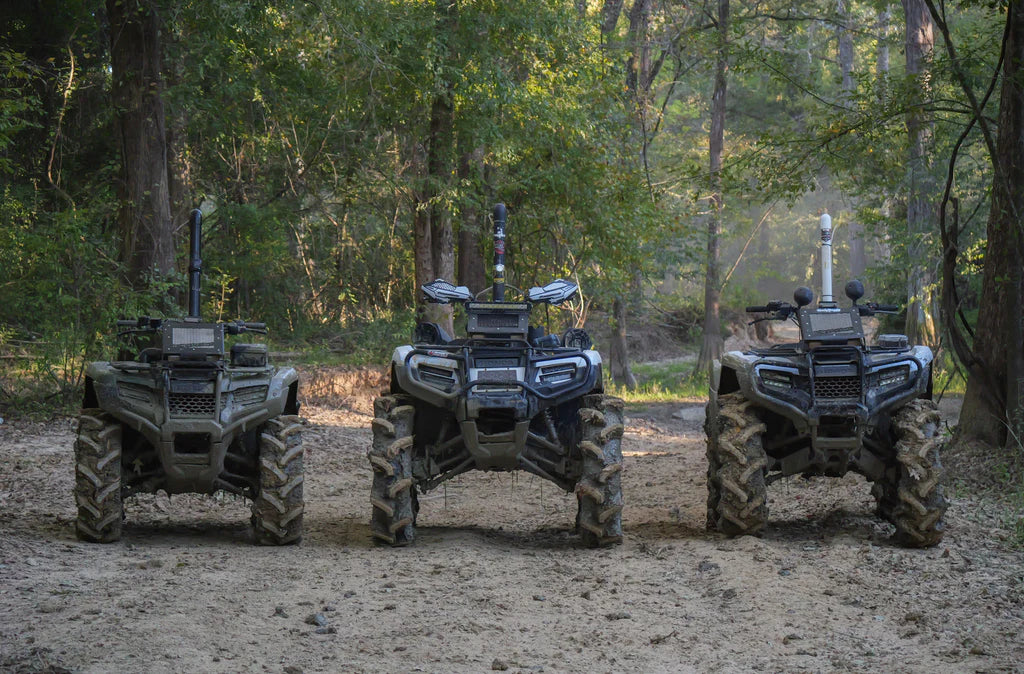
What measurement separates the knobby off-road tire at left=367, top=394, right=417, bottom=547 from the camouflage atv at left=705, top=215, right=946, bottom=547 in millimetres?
2210

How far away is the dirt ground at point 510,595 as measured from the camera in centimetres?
557

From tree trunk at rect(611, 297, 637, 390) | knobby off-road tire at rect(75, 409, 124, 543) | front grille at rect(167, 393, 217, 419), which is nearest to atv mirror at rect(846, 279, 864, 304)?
front grille at rect(167, 393, 217, 419)

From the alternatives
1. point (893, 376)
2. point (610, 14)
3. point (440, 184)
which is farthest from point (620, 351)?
point (893, 376)

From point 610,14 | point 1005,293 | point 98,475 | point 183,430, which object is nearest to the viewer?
point 183,430

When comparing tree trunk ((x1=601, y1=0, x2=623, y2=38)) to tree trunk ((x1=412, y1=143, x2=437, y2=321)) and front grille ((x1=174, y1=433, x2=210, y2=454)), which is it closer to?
tree trunk ((x1=412, y1=143, x2=437, y2=321))

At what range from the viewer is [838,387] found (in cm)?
815

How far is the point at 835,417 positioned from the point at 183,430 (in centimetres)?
448

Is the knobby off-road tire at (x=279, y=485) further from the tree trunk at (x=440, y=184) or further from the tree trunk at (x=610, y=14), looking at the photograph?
the tree trunk at (x=610, y=14)

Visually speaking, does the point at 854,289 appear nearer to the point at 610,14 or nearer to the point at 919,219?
the point at 919,219

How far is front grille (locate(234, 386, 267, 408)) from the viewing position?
26.7 ft

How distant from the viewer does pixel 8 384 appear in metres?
15.3

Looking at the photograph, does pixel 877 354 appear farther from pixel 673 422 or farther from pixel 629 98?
pixel 629 98

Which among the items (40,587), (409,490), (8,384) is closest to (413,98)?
(8,384)

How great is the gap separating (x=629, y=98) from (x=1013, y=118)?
1619 centimetres
